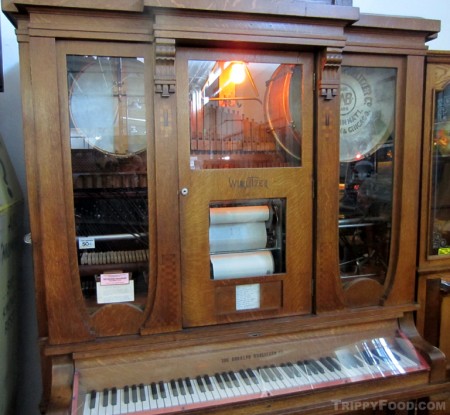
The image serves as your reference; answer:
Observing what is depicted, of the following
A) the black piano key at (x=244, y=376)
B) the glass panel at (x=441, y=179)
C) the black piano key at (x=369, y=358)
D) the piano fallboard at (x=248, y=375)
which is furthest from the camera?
the glass panel at (x=441, y=179)

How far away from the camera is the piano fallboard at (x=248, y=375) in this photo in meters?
1.25

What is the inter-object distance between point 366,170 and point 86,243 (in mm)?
1139

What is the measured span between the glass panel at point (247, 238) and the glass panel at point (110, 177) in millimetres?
257

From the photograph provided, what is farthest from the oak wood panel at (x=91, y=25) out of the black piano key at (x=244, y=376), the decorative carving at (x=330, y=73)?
the black piano key at (x=244, y=376)

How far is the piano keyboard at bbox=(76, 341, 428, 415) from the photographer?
1238mm

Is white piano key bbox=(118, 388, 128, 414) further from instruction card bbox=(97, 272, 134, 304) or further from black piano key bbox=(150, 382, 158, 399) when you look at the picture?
instruction card bbox=(97, 272, 134, 304)

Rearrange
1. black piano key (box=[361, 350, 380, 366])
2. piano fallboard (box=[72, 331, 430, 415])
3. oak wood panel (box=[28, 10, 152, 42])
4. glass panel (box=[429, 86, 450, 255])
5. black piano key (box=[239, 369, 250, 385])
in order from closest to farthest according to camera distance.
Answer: oak wood panel (box=[28, 10, 152, 42]), piano fallboard (box=[72, 331, 430, 415]), black piano key (box=[239, 369, 250, 385]), black piano key (box=[361, 350, 380, 366]), glass panel (box=[429, 86, 450, 255])

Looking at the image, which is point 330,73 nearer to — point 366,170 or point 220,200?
point 366,170

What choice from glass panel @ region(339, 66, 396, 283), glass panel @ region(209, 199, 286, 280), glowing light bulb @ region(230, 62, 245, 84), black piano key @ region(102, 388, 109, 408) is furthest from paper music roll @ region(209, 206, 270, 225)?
black piano key @ region(102, 388, 109, 408)

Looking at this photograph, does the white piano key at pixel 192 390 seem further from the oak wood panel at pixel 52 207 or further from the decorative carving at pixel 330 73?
the decorative carving at pixel 330 73

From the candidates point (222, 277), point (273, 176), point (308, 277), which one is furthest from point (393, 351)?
point (273, 176)

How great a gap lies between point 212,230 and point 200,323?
340 mm

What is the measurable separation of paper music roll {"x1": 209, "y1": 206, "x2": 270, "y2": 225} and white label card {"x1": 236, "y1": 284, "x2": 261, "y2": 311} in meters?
0.25

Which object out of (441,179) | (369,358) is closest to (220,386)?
(369,358)
